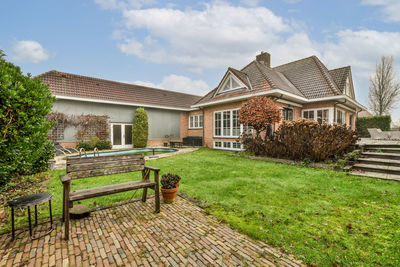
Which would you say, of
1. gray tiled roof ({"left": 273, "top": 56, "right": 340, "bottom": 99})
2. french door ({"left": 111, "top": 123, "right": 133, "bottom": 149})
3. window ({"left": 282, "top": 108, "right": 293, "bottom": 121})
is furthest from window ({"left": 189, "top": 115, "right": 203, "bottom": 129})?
gray tiled roof ({"left": 273, "top": 56, "right": 340, "bottom": 99})

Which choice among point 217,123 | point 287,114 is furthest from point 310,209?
point 217,123

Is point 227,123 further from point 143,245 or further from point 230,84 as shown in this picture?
point 143,245

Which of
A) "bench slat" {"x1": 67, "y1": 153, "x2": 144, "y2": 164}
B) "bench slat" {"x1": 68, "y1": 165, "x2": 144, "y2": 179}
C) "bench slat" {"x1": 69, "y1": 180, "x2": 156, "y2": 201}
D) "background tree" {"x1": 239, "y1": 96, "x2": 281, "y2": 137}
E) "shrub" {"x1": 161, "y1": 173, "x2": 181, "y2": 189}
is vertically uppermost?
Answer: "background tree" {"x1": 239, "y1": 96, "x2": 281, "y2": 137}

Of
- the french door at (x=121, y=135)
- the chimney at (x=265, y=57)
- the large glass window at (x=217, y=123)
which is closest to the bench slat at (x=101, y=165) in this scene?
the large glass window at (x=217, y=123)

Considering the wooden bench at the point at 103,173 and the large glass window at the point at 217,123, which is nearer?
the wooden bench at the point at 103,173

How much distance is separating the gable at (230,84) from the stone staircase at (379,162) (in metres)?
7.43

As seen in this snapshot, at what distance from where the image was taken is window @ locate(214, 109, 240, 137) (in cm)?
1266

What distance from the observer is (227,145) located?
13.3m

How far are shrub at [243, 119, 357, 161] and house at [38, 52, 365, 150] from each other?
9.96 feet

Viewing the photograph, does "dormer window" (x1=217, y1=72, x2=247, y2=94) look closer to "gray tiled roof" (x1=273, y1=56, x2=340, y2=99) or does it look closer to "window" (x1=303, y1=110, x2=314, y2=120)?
"gray tiled roof" (x1=273, y1=56, x2=340, y2=99)

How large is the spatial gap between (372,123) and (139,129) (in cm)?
2364

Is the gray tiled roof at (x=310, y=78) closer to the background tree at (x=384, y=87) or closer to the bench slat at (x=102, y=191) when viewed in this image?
the bench slat at (x=102, y=191)

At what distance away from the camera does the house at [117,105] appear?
13078 millimetres

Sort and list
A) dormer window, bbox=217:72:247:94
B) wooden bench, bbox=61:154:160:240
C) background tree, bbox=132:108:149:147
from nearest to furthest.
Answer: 1. wooden bench, bbox=61:154:160:240
2. dormer window, bbox=217:72:247:94
3. background tree, bbox=132:108:149:147
